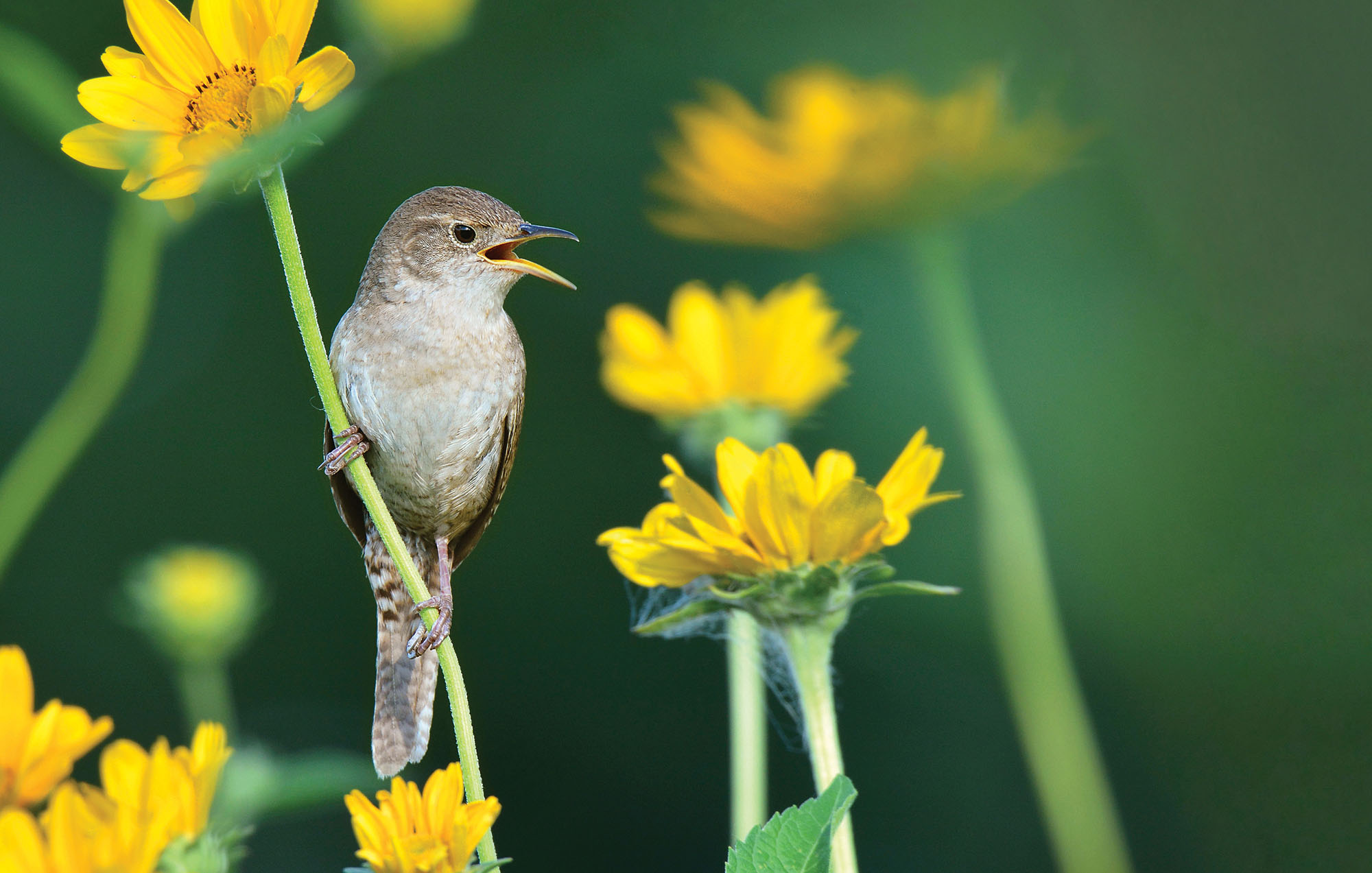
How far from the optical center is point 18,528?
121 cm

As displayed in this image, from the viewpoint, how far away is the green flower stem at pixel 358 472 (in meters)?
0.61

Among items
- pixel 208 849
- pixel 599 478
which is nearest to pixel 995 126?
pixel 208 849

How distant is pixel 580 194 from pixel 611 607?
1.99 meters

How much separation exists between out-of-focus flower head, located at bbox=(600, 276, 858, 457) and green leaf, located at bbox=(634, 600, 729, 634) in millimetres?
635

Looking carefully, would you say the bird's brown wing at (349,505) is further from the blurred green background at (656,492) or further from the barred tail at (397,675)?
the blurred green background at (656,492)

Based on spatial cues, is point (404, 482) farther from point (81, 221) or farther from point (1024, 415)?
point (81, 221)

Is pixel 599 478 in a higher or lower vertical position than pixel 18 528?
higher

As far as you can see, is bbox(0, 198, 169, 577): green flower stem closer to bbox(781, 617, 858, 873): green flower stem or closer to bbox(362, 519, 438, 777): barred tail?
bbox(362, 519, 438, 777): barred tail

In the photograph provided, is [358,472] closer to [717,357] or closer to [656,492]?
[717,357]

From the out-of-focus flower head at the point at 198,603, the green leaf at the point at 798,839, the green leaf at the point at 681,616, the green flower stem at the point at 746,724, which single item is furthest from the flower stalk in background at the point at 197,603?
the green leaf at the point at 798,839

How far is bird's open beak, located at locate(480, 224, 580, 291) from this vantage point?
1.34 meters

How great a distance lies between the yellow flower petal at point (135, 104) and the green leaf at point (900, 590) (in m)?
0.55

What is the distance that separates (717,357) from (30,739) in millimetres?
1090

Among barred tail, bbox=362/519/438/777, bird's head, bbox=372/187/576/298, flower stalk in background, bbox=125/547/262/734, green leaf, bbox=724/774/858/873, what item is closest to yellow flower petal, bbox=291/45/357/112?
barred tail, bbox=362/519/438/777
